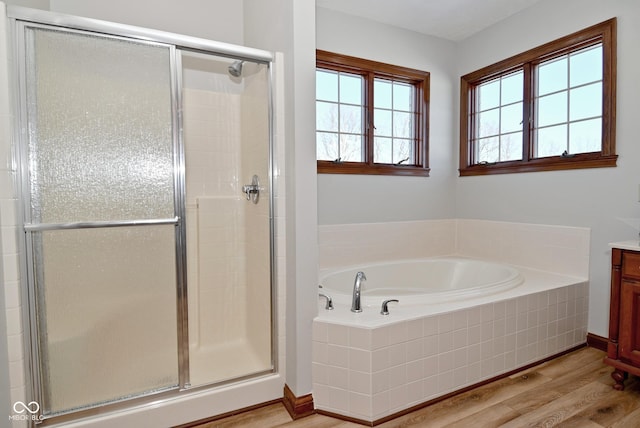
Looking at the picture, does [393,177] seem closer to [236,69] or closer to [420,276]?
[420,276]

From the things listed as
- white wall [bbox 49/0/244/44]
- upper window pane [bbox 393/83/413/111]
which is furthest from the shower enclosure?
upper window pane [bbox 393/83/413/111]

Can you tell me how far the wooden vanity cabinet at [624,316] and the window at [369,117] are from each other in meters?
1.70

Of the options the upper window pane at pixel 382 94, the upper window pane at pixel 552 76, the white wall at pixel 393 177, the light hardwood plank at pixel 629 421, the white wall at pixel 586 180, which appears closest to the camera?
the light hardwood plank at pixel 629 421

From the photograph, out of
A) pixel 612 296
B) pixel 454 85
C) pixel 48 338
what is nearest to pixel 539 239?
pixel 612 296

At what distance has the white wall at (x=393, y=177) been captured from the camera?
287 cm

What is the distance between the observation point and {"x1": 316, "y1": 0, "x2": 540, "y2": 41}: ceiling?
274cm

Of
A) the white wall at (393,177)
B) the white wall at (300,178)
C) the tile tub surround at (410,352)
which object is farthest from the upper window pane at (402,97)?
the tile tub surround at (410,352)

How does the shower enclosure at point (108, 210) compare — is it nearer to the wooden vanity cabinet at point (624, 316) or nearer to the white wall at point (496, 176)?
the white wall at point (496, 176)

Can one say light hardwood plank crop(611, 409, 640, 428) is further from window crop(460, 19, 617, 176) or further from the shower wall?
the shower wall

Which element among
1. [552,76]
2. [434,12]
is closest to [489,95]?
[552,76]

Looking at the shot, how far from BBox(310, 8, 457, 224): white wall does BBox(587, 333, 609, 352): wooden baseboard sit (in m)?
1.49

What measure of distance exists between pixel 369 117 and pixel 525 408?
7.69ft

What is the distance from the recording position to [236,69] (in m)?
2.12

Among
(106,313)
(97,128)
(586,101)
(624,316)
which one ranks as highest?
(586,101)
